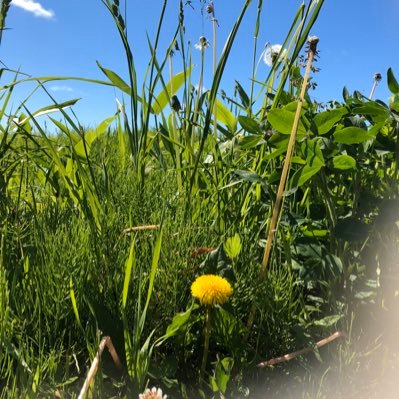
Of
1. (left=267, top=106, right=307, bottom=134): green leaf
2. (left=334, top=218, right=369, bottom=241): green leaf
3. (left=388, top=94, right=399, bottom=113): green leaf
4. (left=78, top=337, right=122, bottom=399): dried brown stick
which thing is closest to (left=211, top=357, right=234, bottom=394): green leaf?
(left=78, top=337, right=122, bottom=399): dried brown stick

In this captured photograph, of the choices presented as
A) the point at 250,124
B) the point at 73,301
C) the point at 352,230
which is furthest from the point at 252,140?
the point at 73,301

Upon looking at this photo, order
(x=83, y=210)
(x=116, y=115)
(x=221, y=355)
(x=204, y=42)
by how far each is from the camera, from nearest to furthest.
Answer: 1. (x=221, y=355)
2. (x=83, y=210)
3. (x=204, y=42)
4. (x=116, y=115)

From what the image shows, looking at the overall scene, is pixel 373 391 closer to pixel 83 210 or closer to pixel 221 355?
pixel 221 355

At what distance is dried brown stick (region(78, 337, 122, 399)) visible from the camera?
0.71 m

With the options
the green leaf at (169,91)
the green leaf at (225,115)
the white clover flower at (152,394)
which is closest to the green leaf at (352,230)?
the white clover flower at (152,394)

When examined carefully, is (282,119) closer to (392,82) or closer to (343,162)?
(343,162)

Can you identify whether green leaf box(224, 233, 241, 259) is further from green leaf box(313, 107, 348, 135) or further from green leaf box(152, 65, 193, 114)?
green leaf box(152, 65, 193, 114)

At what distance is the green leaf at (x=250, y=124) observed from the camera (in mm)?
1075

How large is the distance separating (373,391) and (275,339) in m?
0.18

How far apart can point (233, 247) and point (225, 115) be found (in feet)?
2.37

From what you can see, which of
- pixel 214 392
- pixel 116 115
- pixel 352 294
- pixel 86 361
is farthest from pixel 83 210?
pixel 116 115

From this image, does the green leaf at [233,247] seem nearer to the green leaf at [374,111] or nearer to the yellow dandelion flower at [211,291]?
the yellow dandelion flower at [211,291]

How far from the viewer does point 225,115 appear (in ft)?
5.07

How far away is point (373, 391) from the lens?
84 centimetres
